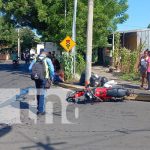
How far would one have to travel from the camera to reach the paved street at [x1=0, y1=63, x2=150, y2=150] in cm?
835

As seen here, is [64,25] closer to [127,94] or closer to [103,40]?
[103,40]

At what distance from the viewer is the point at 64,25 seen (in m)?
29.6

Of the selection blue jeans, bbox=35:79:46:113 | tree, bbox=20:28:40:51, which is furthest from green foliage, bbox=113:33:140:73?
tree, bbox=20:28:40:51

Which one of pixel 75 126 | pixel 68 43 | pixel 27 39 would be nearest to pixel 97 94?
pixel 75 126

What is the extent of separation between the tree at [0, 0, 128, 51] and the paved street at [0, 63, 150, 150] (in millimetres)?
15091

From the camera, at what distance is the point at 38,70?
1250 cm

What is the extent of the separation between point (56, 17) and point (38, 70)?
1936 centimetres

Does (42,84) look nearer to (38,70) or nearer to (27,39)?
(38,70)

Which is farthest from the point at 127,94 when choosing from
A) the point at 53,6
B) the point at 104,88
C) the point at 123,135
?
the point at 53,6

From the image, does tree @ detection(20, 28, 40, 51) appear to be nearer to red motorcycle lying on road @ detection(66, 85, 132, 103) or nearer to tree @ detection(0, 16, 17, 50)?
tree @ detection(0, 16, 17, 50)

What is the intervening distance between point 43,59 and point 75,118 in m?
1.99

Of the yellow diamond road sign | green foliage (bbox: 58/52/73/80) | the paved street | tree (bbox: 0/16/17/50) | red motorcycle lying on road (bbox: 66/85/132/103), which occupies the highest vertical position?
tree (bbox: 0/16/17/50)

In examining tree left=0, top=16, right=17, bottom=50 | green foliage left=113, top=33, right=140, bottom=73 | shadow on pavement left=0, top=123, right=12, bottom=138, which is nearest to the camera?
shadow on pavement left=0, top=123, right=12, bottom=138

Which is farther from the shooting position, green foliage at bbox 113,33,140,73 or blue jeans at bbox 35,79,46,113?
green foliage at bbox 113,33,140,73
